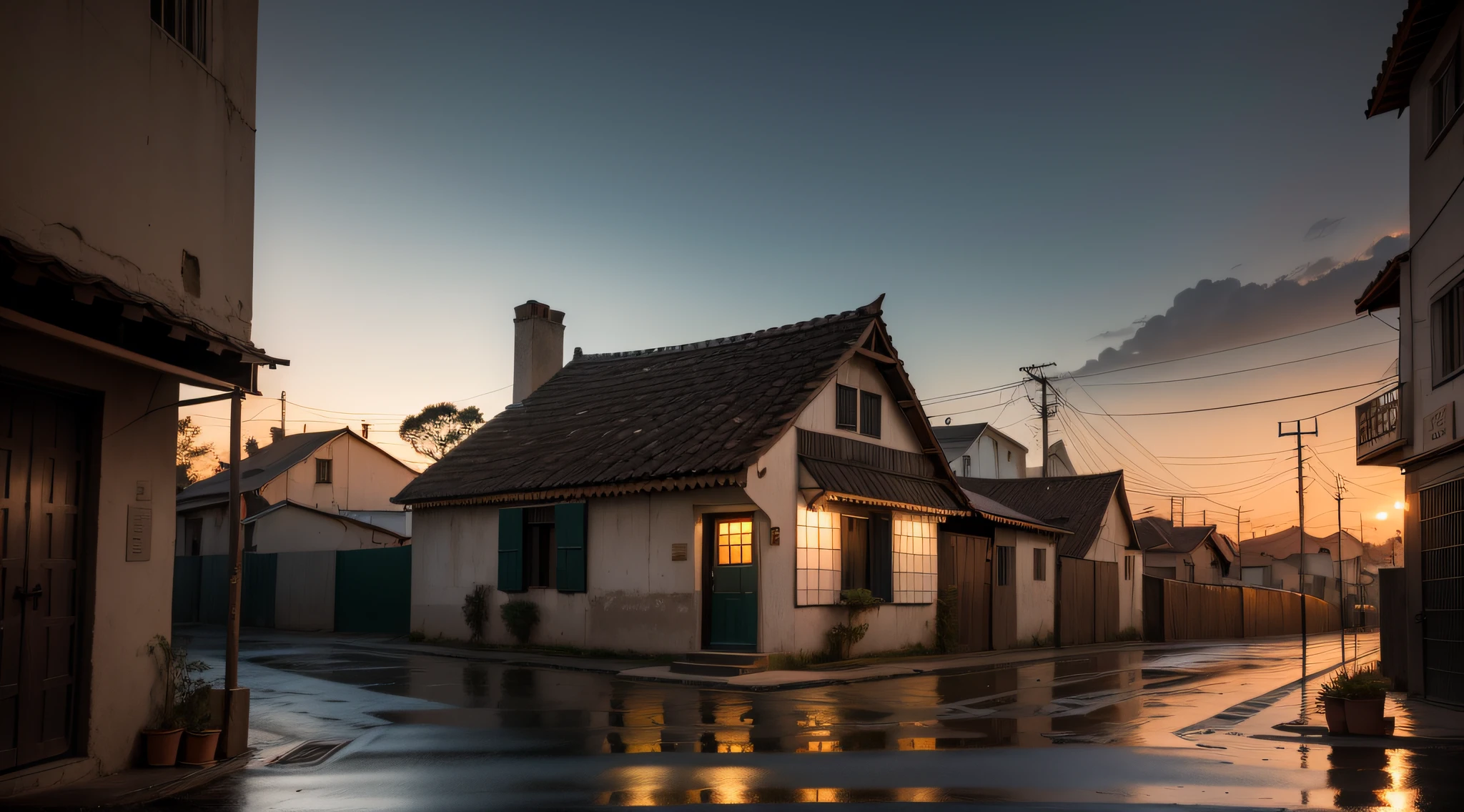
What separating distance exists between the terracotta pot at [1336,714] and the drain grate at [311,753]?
10275 mm

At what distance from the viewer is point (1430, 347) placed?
15.0 metres

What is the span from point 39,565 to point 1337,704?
1241 cm

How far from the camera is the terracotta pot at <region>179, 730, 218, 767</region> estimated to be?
946cm

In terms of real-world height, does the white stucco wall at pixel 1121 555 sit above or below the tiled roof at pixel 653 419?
below

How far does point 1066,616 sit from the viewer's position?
31.4m

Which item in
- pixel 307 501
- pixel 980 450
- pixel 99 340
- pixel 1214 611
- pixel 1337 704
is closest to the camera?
pixel 99 340

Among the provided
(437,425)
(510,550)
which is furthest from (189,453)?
(510,550)

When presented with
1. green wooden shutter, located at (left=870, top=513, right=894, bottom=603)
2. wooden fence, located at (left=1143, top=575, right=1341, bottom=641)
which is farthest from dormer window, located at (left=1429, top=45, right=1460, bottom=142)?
wooden fence, located at (left=1143, top=575, right=1341, bottom=641)

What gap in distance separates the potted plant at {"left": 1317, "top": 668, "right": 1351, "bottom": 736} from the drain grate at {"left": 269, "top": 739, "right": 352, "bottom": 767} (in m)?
10.2

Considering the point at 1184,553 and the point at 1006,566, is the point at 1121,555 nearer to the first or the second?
the point at 1006,566

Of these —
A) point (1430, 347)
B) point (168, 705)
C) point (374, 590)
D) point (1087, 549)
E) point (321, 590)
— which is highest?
point (1430, 347)

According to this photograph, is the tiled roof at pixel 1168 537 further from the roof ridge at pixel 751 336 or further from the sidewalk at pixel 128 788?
the sidewalk at pixel 128 788

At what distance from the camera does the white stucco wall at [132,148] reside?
7.86 meters

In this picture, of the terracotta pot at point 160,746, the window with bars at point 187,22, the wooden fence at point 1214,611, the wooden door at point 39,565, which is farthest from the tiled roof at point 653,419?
the wooden fence at point 1214,611
